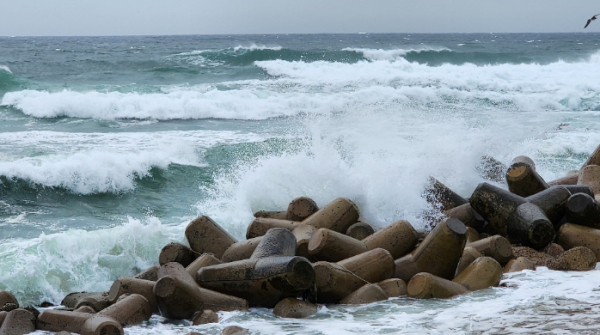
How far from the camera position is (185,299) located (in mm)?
5820

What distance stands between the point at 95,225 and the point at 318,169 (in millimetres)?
3216

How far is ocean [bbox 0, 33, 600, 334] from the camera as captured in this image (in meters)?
5.71

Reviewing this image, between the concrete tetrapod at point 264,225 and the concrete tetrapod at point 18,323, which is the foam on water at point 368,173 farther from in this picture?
the concrete tetrapod at point 18,323

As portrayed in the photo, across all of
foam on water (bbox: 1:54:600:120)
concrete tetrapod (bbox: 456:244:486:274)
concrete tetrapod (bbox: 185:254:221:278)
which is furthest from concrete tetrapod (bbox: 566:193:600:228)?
foam on water (bbox: 1:54:600:120)

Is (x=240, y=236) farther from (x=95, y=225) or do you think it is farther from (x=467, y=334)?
(x=467, y=334)

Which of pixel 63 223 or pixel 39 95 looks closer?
pixel 63 223

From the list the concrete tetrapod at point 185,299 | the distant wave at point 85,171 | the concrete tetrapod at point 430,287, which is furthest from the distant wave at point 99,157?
the concrete tetrapod at point 430,287

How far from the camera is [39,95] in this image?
73.8 feet

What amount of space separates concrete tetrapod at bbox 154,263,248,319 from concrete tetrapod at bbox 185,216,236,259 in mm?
1352

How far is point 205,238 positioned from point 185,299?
162 cm

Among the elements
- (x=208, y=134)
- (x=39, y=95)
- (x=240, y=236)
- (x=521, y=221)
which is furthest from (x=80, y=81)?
(x=521, y=221)

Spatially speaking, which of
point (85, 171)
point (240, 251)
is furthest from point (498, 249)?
point (85, 171)

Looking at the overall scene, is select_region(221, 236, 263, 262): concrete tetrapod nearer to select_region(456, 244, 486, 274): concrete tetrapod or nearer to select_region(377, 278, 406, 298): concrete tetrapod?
select_region(377, 278, 406, 298): concrete tetrapod

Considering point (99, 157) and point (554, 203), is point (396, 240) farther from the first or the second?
point (99, 157)
